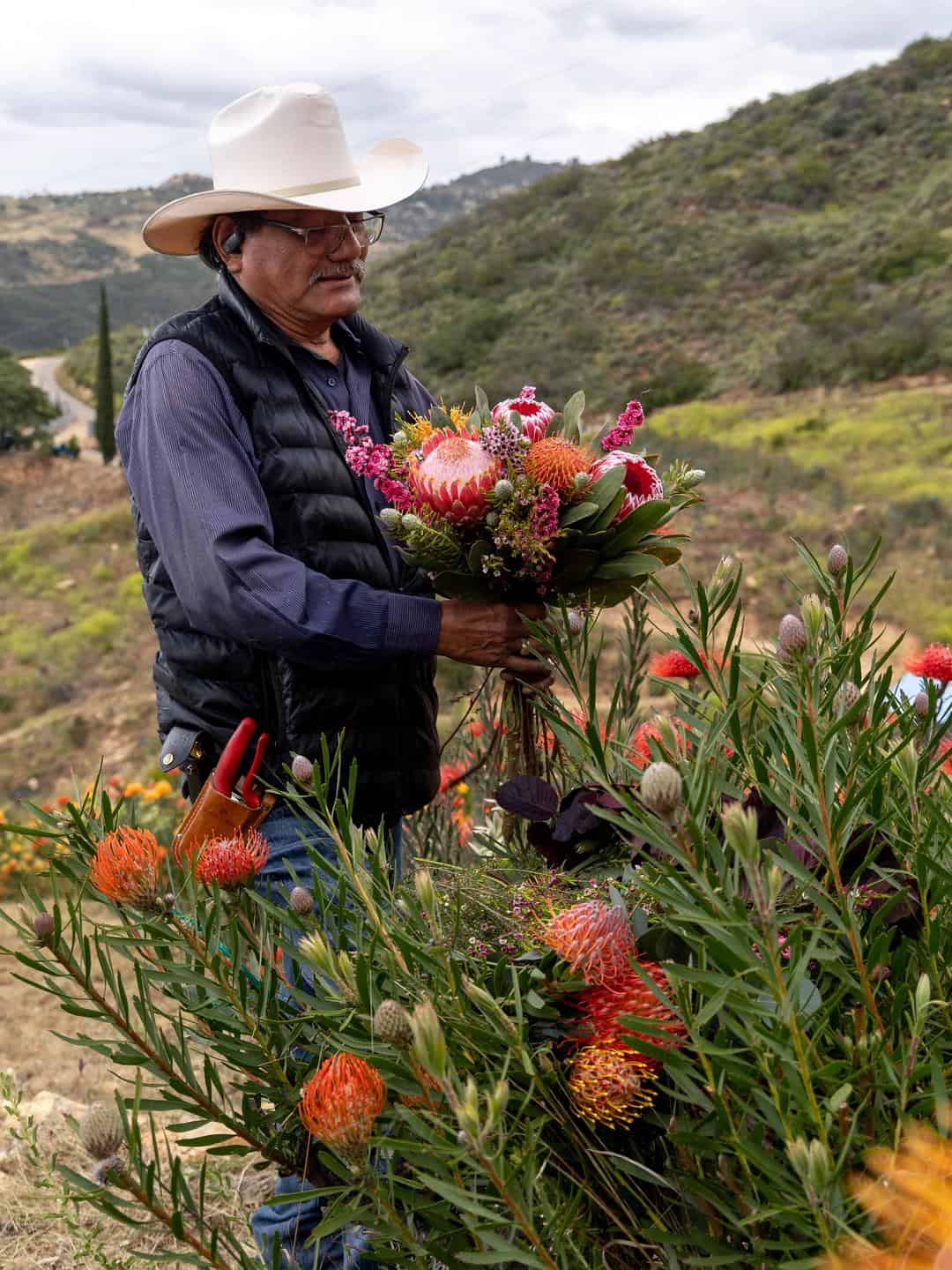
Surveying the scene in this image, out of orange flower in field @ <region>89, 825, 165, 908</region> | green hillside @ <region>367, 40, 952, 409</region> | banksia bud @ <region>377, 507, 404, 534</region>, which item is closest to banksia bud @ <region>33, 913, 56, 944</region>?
orange flower in field @ <region>89, 825, 165, 908</region>

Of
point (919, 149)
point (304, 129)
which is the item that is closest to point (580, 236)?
point (919, 149)

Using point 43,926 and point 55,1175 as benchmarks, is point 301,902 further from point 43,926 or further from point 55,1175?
point 55,1175

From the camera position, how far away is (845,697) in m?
0.94

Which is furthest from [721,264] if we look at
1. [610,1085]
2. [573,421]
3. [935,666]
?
[610,1085]

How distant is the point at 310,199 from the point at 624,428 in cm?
77

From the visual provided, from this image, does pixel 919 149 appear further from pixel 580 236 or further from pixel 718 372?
pixel 718 372

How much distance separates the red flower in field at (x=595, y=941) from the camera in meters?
0.87

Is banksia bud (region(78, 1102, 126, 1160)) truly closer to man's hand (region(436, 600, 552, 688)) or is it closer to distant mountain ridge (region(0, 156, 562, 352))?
man's hand (region(436, 600, 552, 688))

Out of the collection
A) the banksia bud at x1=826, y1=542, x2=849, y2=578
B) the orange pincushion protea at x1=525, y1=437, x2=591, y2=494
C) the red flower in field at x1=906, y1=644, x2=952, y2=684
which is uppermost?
the orange pincushion protea at x1=525, y1=437, x2=591, y2=494

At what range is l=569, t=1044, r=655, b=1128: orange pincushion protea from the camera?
0.84m

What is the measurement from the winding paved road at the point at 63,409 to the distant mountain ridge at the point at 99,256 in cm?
513

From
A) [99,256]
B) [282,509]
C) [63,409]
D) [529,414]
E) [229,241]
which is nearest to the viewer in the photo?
[529,414]

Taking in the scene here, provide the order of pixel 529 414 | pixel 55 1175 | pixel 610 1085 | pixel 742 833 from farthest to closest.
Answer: pixel 55 1175 < pixel 529 414 < pixel 610 1085 < pixel 742 833

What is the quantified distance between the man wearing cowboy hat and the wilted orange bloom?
107 cm
